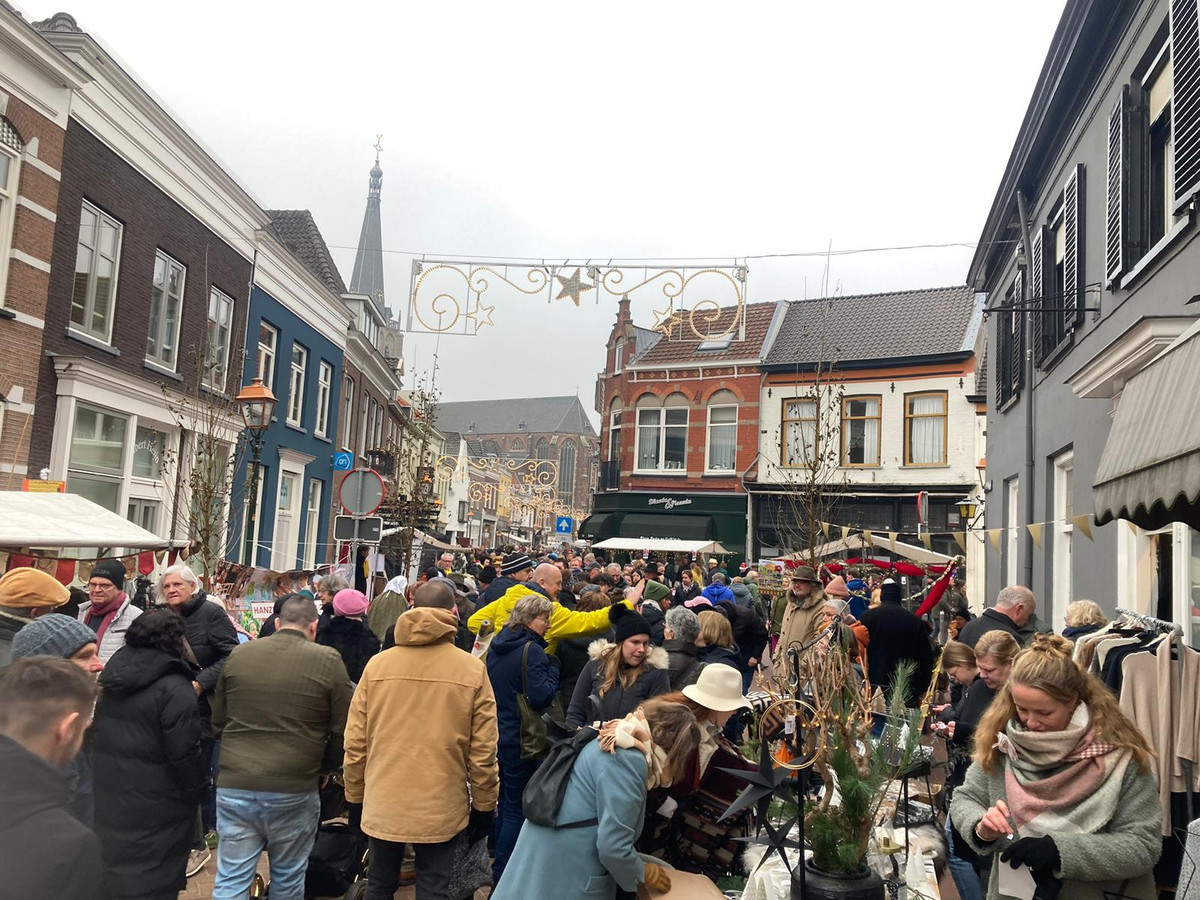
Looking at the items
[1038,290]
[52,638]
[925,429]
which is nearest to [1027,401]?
[1038,290]

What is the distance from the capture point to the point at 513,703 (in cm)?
534

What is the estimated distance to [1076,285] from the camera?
29.7 ft

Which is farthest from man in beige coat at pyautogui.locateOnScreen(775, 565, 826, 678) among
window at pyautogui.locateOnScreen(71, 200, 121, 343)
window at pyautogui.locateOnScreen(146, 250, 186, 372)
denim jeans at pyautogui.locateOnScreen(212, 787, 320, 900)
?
window at pyautogui.locateOnScreen(146, 250, 186, 372)

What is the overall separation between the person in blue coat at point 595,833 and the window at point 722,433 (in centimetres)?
2675

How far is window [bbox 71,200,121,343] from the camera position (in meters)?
11.9

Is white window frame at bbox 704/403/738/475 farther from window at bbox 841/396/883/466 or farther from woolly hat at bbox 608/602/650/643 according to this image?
woolly hat at bbox 608/602/650/643

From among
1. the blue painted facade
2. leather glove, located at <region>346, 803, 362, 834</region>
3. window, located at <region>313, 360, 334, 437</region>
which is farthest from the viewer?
window, located at <region>313, 360, 334, 437</region>

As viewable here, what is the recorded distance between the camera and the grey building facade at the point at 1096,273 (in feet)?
20.3

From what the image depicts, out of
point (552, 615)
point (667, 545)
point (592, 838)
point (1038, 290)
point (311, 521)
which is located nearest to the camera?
point (592, 838)

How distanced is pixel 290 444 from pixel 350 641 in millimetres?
14331

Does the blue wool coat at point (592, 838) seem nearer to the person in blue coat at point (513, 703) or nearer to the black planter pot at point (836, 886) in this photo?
the black planter pot at point (836, 886)

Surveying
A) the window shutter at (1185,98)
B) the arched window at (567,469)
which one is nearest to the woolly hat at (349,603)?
the window shutter at (1185,98)

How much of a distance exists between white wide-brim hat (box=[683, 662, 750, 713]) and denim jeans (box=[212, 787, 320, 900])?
2.00 metres

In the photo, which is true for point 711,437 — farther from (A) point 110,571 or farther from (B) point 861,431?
(A) point 110,571
